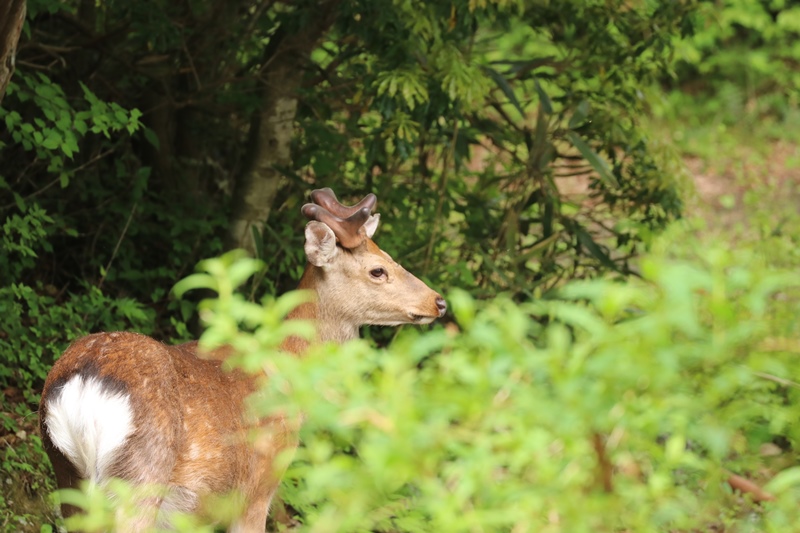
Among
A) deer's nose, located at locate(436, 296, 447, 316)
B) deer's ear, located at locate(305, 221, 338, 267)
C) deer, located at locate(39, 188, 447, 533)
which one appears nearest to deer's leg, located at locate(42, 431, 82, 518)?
deer, located at locate(39, 188, 447, 533)

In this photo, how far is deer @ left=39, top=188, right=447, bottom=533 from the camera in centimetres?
383

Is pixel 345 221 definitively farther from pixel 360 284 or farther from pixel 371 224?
pixel 371 224

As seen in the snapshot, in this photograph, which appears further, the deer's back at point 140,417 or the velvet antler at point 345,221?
the velvet antler at point 345,221

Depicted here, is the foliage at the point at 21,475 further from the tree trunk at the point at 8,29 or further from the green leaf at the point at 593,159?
the green leaf at the point at 593,159

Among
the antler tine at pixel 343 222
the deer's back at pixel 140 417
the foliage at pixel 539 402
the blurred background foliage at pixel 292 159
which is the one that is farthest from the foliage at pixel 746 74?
the foliage at pixel 539 402

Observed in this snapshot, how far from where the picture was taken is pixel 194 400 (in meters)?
4.30

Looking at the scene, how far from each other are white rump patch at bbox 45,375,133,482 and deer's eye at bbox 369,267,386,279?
5.47ft

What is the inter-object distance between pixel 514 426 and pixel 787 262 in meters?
7.63

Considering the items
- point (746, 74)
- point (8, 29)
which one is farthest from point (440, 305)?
point (746, 74)

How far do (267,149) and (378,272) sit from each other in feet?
7.39

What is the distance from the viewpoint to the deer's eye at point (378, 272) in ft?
17.2

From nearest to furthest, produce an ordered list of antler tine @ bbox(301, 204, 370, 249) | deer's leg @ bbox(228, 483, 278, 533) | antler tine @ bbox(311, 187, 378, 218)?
deer's leg @ bbox(228, 483, 278, 533) → antler tine @ bbox(301, 204, 370, 249) → antler tine @ bbox(311, 187, 378, 218)

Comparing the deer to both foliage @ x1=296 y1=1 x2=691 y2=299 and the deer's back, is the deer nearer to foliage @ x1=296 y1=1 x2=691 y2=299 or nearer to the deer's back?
the deer's back

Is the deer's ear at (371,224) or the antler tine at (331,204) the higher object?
the antler tine at (331,204)
